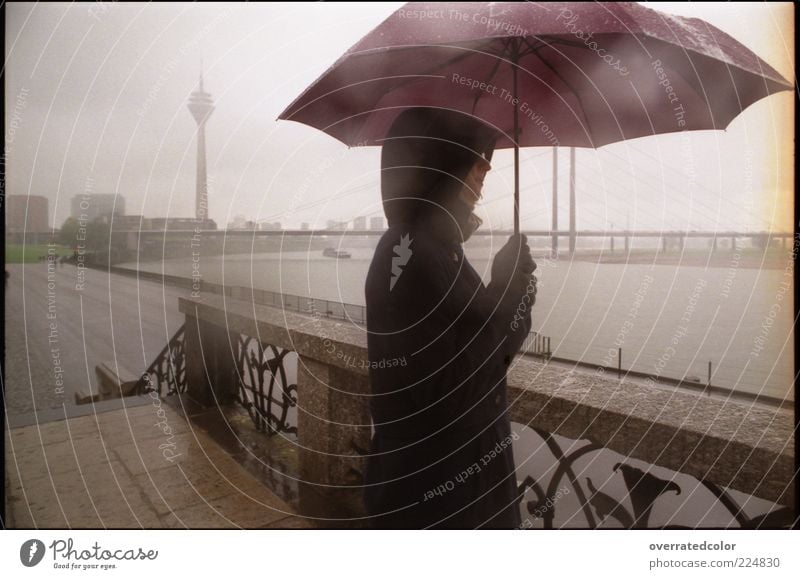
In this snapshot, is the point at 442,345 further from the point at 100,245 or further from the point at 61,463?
the point at 61,463

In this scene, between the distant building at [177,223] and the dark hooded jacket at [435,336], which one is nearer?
the dark hooded jacket at [435,336]

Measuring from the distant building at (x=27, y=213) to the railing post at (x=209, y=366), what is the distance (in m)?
1.81

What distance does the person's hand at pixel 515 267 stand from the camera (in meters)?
1.77

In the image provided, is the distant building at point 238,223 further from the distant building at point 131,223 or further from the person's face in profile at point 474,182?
the person's face in profile at point 474,182

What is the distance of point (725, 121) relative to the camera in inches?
88.9

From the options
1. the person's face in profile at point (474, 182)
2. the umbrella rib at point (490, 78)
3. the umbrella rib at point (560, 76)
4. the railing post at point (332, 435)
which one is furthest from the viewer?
the railing post at point (332, 435)

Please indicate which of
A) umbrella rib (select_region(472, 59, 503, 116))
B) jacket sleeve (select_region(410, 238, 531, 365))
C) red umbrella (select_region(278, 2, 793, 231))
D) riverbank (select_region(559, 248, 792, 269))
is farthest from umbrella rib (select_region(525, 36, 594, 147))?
jacket sleeve (select_region(410, 238, 531, 365))

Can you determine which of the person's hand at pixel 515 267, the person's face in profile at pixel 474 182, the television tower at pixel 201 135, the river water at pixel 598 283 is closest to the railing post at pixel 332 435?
the river water at pixel 598 283

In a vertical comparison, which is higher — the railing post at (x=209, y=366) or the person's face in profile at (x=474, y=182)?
the person's face in profile at (x=474, y=182)

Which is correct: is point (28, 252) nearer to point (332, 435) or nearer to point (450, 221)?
point (332, 435)

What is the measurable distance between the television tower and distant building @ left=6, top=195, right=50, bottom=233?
688 mm

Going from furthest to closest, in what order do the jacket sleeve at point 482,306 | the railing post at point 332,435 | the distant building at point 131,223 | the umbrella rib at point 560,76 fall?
1. the railing post at point 332,435
2. the distant building at point 131,223
3. the umbrella rib at point 560,76
4. the jacket sleeve at point 482,306
